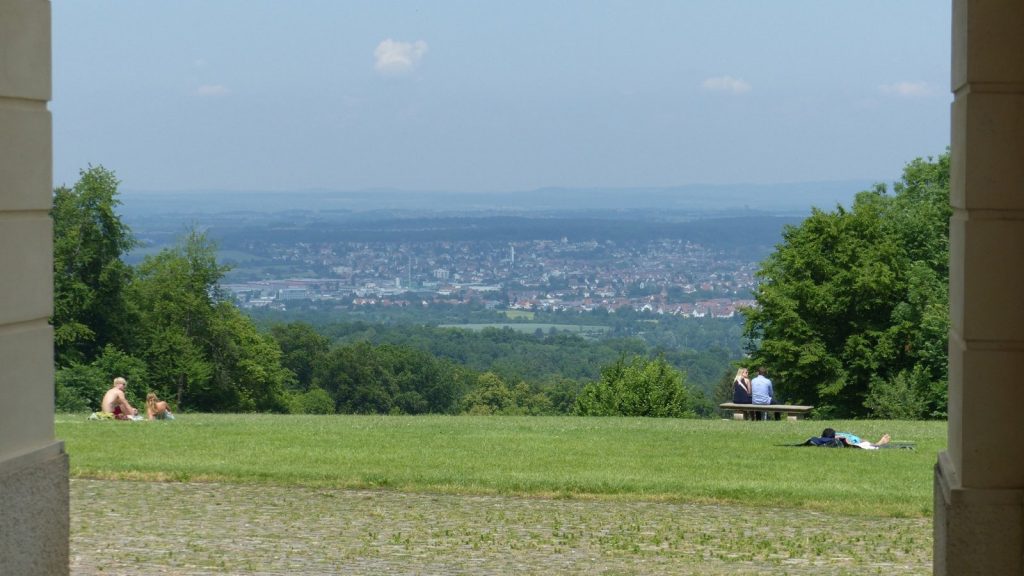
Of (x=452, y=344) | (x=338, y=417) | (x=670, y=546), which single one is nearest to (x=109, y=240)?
(x=338, y=417)

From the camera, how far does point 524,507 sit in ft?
46.9

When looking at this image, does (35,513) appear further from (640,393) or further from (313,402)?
(313,402)

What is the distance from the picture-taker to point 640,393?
61.1 metres

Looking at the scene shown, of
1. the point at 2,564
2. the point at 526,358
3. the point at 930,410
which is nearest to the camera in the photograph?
the point at 2,564

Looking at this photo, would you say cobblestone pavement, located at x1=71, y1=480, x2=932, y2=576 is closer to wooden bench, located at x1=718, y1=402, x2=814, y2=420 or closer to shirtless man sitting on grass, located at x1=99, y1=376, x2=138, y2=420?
shirtless man sitting on grass, located at x1=99, y1=376, x2=138, y2=420

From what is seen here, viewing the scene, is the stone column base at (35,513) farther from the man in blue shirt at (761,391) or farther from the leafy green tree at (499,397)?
the leafy green tree at (499,397)

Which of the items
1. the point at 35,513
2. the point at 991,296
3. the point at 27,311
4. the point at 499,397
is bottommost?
the point at 499,397

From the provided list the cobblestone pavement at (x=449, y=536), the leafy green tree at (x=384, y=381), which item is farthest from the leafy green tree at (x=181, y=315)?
the cobblestone pavement at (x=449, y=536)

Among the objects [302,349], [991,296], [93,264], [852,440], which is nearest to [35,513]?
[991,296]

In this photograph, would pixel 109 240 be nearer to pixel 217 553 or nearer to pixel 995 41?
pixel 217 553

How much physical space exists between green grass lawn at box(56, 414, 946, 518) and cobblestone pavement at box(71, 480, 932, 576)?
76cm

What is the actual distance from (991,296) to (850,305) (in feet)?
181

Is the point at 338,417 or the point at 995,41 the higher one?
the point at 995,41

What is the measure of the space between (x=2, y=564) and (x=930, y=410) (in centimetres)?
5279
